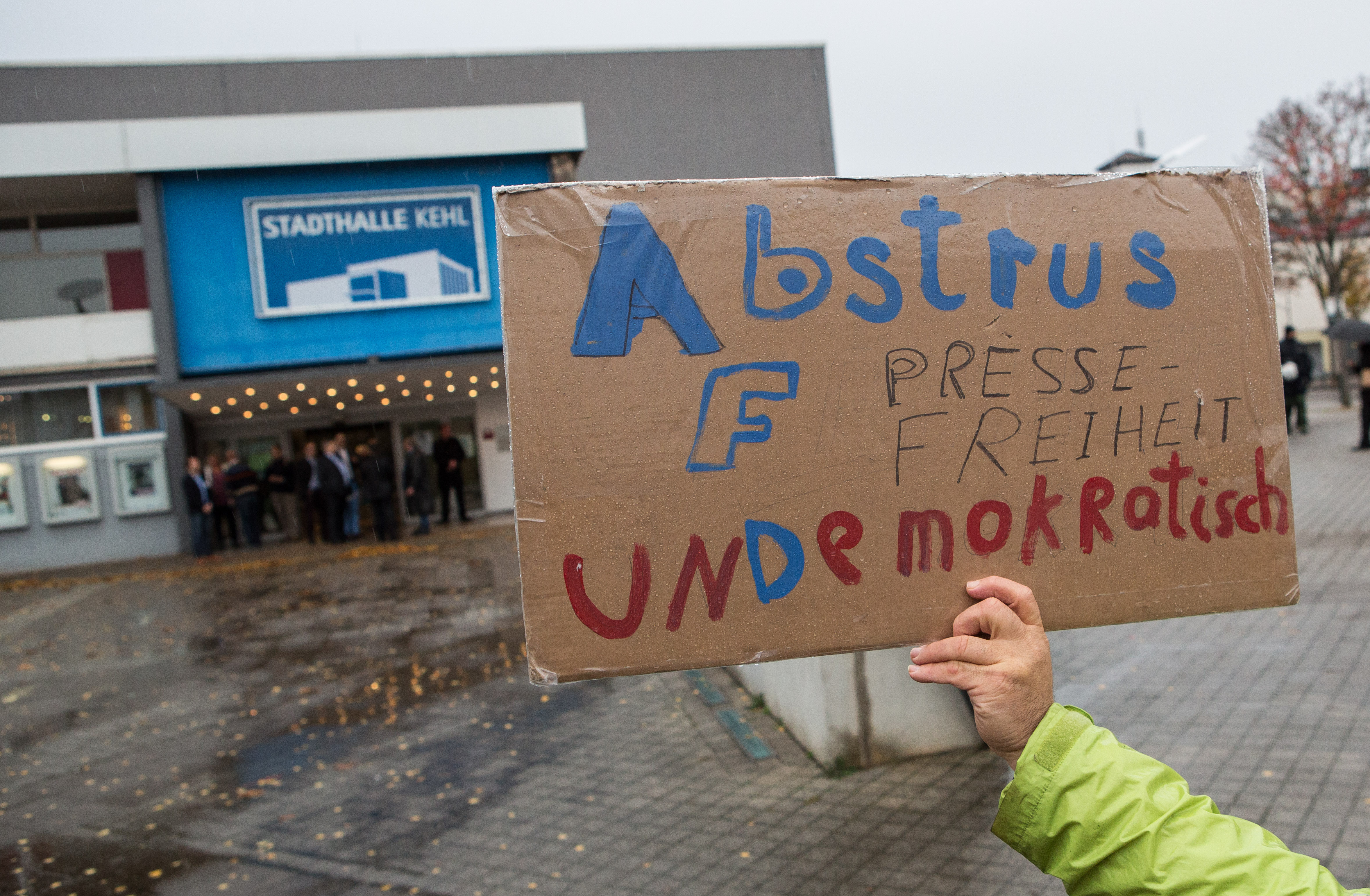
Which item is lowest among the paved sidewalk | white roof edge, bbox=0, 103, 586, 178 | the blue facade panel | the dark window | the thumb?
the paved sidewalk

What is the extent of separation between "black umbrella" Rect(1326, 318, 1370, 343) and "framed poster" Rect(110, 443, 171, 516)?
21321 millimetres

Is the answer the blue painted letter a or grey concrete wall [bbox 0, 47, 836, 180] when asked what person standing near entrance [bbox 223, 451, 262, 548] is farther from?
the blue painted letter a

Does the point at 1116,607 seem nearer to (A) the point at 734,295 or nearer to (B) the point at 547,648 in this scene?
(A) the point at 734,295

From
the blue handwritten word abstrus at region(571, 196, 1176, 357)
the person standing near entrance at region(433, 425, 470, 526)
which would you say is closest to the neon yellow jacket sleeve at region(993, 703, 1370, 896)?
the blue handwritten word abstrus at region(571, 196, 1176, 357)

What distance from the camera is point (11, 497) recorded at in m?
17.9

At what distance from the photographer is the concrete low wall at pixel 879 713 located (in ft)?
15.9

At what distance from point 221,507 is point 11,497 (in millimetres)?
3964

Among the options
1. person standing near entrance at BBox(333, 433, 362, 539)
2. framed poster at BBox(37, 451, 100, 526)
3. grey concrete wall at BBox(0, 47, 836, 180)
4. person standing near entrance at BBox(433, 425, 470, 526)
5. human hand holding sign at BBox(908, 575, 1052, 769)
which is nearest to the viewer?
human hand holding sign at BBox(908, 575, 1052, 769)

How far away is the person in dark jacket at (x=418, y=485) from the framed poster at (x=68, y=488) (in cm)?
606

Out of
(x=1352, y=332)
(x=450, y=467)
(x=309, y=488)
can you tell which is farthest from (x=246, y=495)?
(x=1352, y=332)

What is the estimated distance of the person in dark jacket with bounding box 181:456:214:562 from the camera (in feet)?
56.0

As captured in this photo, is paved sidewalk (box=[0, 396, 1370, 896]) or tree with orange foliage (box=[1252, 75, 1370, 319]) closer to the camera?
paved sidewalk (box=[0, 396, 1370, 896])

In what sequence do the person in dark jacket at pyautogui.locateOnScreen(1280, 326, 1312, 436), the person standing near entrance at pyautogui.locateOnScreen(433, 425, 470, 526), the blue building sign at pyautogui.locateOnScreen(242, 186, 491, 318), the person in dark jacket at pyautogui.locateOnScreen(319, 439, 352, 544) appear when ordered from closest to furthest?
the person in dark jacket at pyautogui.locateOnScreen(1280, 326, 1312, 436) < the person in dark jacket at pyautogui.locateOnScreen(319, 439, 352, 544) < the blue building sign at pyautogui.locateOnScreen(242, 186, 491, 318) < the person standing near entrance at pyautogui.locateOnScreen(433, 425, 470, 526)

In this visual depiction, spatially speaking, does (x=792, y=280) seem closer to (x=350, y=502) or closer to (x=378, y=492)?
(x=378, y=492)
